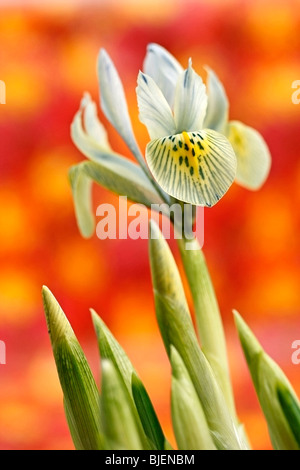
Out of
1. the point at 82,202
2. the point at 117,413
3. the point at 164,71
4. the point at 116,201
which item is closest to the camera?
the point at 117,413

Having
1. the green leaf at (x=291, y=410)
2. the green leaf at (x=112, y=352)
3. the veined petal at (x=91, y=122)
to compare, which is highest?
the veined petal at (x=91, y=122)

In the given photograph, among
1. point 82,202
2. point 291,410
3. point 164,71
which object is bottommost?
point 291,410

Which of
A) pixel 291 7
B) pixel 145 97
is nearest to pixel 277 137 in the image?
pixel 291 7

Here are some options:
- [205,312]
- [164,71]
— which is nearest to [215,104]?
[164,71]

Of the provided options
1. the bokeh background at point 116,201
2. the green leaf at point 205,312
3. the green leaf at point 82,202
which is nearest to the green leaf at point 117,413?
the green leaf at point 205,312

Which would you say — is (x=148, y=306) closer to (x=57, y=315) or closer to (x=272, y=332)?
(x=272, y=332)

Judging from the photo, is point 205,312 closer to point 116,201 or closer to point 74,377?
point 74,377

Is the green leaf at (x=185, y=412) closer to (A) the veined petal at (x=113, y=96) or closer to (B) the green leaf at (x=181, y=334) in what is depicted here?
(B) the green leaf at (x=181, y=334)
